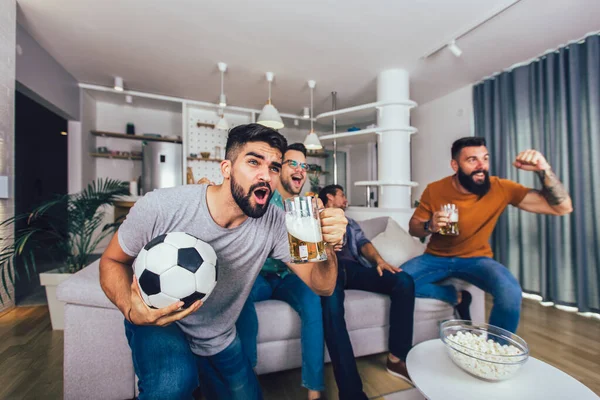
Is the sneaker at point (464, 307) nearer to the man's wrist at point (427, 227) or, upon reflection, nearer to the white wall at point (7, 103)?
the man's wrist at point (427, 227)

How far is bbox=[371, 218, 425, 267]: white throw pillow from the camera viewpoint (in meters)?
2.04

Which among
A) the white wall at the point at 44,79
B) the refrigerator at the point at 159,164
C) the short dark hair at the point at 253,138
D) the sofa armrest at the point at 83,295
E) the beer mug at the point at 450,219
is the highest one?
the white wall at the point at 44,79

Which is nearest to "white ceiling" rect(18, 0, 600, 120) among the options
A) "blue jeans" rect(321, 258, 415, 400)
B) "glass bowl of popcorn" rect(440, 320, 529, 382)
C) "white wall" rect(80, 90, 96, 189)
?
"white wall" rect(80, 90, 96, 189)

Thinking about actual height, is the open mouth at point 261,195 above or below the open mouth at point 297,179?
below

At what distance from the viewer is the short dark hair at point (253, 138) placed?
1.01 m

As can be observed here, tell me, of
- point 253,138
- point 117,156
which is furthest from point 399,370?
point 117,156

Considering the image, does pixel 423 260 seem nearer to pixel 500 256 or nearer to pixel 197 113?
pixel 500 256

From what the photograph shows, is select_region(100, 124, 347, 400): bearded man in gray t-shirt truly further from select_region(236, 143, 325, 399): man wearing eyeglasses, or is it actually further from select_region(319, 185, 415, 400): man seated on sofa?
select_region(319, 185, 415, 400): man seated on sofa

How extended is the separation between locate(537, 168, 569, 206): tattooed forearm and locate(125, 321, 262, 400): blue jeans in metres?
1.84

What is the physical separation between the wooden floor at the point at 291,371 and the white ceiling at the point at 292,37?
2.51 m

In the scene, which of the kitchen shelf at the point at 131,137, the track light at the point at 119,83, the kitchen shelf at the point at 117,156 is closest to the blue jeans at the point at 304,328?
the track light at the point at 119,83

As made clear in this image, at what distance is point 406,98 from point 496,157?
1238mm

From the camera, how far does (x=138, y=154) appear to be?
15.3ft

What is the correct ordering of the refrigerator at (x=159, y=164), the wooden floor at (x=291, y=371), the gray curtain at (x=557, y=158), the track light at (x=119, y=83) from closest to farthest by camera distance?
the wooden floor at (x=291, y=371), the gray curtain at (x=557, y=158), the track light at (x=119, y=83), the refrigerator at (x=159, y=164)
